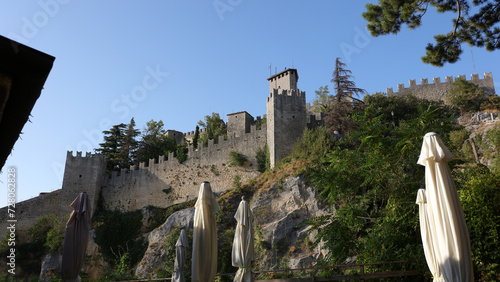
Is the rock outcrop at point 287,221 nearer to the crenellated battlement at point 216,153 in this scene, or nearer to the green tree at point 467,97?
the crenellated battlement at point 216,153

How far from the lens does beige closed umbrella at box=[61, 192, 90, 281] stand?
24.6 ft

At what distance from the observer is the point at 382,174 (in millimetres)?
10008

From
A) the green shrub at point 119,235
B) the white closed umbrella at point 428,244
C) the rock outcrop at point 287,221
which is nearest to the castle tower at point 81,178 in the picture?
the green shrub at point 119,235

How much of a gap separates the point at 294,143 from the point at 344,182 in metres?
13.5

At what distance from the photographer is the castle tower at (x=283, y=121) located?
24.1 meters

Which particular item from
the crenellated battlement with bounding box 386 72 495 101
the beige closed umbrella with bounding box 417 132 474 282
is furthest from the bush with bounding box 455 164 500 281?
the crenellated battlement with bounding box 386 72 495 101

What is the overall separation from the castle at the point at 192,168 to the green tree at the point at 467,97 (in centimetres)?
286

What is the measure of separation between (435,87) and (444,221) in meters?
32.9

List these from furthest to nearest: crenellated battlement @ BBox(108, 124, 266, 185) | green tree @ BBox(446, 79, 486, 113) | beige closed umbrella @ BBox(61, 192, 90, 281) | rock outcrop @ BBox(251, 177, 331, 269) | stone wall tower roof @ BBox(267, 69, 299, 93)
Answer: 1. stone wall tower roof @ BBox(267, 69, 299, 93)
2. green tree @ BBox(446, 79, 486, 113)
3. crenellated battlement @ BBox(108, 124, 266, 185)
4. rock outcrop @ BBox(251, 177, 331, 269)
5. beige closed umbrella @ BBox(61, 192, 90, 281)

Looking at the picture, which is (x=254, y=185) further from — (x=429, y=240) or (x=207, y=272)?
(x=429, y=240)

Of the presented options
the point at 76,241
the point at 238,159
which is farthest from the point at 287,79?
the point at 76,241

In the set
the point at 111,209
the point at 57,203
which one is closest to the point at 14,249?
the point at 57,203

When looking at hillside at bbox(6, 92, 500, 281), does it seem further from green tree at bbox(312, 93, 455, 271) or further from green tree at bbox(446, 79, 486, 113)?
green tree at bbox(446, 79, 486, 113)

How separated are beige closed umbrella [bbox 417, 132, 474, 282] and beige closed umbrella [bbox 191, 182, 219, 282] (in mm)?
3890
